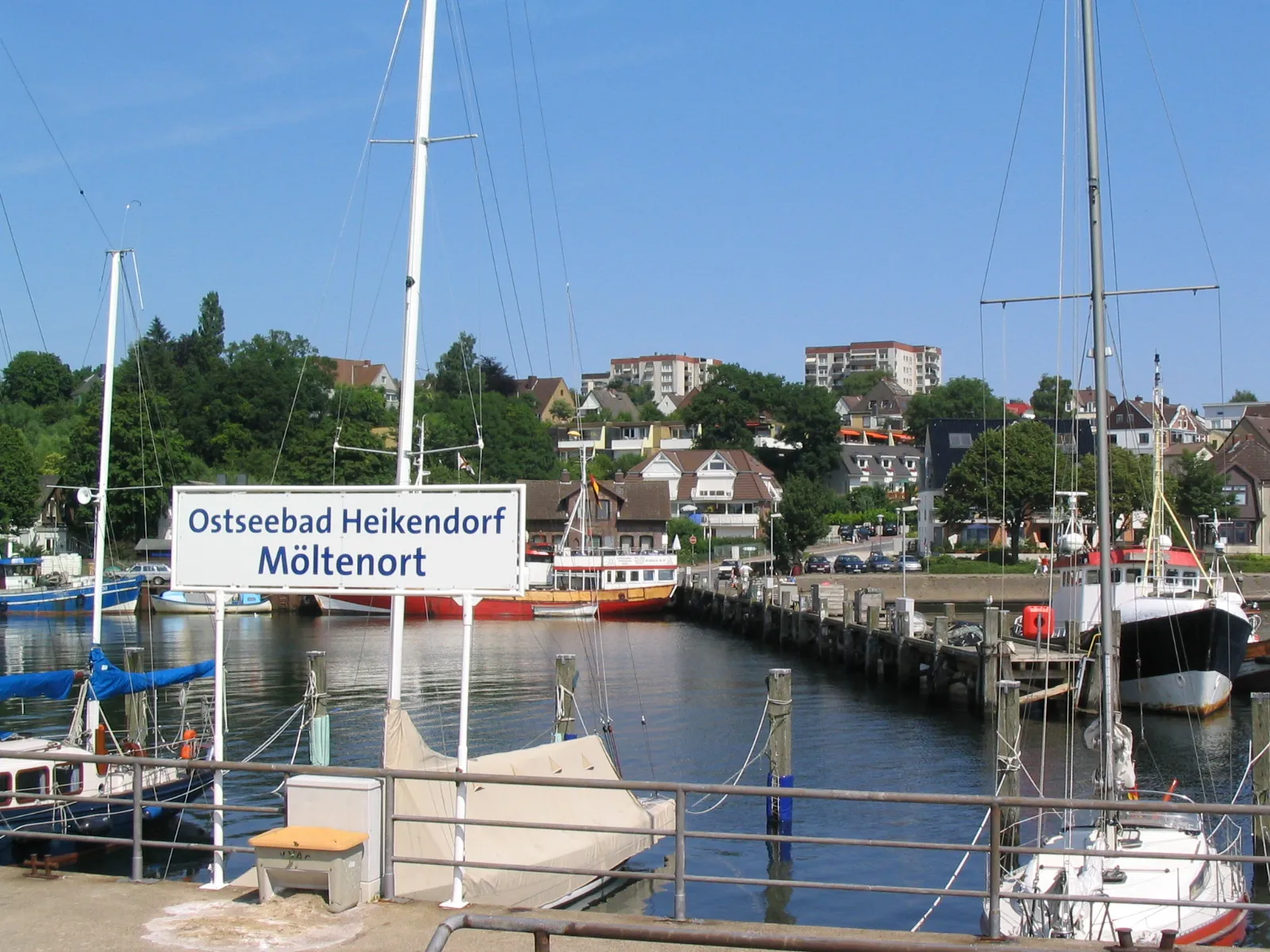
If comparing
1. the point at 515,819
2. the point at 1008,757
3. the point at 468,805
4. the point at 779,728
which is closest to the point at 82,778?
the point at 515,819

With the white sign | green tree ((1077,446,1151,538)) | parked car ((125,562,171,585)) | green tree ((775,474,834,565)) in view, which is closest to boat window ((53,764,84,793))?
the white sign

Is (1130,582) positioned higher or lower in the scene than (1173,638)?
higher

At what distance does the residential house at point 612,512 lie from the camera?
310ft

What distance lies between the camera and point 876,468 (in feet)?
479

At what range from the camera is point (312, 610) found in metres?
77.4

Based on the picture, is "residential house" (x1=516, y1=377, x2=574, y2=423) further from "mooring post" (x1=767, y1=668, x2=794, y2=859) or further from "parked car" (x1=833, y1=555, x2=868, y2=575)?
"mooring post" (x1=767, y1=668, x2=794, y2=859)

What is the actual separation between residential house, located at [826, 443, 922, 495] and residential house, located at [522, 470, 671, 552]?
135 feet

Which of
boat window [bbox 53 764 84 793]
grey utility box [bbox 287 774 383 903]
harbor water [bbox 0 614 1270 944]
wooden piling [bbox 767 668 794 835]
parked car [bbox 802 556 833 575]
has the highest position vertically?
grey utility box [bbox 287 774 383 903]

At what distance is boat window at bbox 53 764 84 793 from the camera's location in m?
22.2

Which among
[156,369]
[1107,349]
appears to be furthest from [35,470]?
[1107,349]

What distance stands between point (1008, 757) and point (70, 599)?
69.0 metres

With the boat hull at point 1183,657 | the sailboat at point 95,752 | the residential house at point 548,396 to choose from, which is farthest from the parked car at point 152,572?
the residential house at point 548,396

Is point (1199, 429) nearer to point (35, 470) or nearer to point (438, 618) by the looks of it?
point (438, 618)

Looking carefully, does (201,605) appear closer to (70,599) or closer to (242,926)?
(70,599)
